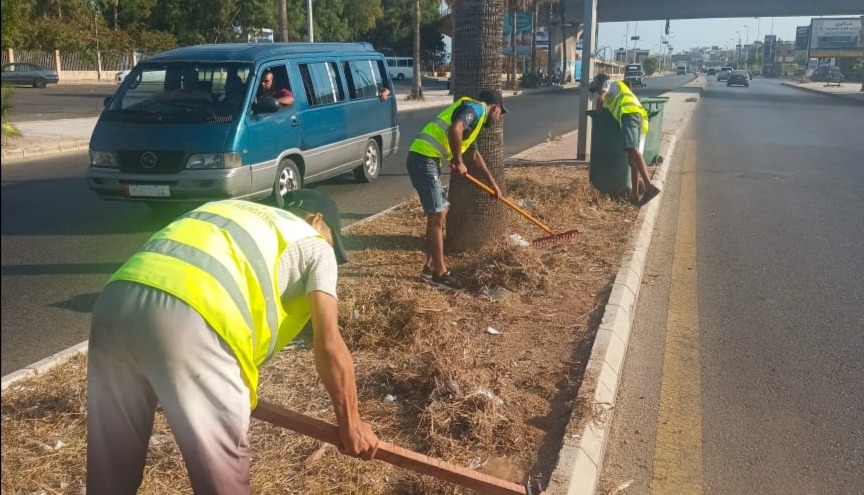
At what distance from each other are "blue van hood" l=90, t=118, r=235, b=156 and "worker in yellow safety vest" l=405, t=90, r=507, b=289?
2707 millimetres

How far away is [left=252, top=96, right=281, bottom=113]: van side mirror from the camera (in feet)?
28.4

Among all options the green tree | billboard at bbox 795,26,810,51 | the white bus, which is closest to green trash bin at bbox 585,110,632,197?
the green tree

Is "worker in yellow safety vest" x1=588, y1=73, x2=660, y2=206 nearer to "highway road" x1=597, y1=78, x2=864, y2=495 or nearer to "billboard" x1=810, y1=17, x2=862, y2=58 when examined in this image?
"highway road" x1=597, y1=78, x2=864, y2=495

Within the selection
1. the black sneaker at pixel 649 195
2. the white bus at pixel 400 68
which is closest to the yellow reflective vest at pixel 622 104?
the black sneaker at pixel 649 195

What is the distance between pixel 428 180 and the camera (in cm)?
642

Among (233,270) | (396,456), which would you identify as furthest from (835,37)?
(233,270)

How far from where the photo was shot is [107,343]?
213cm

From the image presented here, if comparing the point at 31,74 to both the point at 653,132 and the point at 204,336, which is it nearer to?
the point at 653,132

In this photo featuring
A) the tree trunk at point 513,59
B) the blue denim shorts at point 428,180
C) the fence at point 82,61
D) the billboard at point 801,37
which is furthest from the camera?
the billboard at point 801,37

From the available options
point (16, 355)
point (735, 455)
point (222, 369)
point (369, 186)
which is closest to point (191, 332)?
point (222, 369)

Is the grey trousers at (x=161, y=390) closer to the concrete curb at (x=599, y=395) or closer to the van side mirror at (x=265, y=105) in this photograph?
the concrete curb at (x=599, y=395)

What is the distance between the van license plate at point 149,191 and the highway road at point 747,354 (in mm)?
4991

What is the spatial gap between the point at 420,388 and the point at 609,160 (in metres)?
6.69

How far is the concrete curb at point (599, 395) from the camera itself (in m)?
3.45
